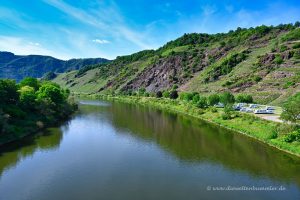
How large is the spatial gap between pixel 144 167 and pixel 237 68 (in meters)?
101

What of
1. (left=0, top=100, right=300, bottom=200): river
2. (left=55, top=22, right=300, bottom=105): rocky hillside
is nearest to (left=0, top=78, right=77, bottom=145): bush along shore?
(left=0, top=100, right=300, bottom=200): river

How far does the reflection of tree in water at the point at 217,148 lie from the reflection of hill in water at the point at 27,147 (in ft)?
51.9

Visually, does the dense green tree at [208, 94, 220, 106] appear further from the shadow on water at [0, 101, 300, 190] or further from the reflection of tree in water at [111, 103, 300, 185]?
the shadow on water at [0, 101, 300, 190]

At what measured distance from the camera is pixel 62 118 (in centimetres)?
7681

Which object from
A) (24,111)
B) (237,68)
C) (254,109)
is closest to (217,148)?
(254,109)

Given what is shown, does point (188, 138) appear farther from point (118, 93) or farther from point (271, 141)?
point (118, 93)

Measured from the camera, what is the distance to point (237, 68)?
127 meters

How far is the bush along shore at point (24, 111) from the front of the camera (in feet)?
161

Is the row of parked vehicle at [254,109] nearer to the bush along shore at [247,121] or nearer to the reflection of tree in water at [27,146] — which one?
the bush along shore at [247,121]

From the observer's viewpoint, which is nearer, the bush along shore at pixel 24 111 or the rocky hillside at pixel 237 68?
the bush along shore at pixel 24 111

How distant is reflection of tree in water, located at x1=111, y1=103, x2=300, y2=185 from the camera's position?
37.4 meters

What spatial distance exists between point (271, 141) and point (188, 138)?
49.1 feet

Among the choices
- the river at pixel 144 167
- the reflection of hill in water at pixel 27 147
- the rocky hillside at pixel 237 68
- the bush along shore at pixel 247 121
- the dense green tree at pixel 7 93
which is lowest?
the river at pixel 144 167

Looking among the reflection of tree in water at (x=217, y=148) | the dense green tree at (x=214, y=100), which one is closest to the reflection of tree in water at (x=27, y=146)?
the reflection of tree in water at (x=217, y=148)
